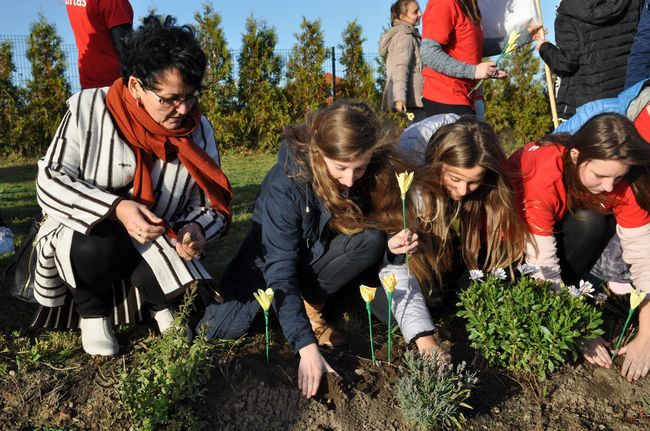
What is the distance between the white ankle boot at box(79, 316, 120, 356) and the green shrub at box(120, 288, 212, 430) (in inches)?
16.7

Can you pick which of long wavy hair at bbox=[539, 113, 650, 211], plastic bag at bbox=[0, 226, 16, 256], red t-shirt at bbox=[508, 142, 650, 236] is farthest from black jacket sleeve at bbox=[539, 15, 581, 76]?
plastic bag at bbox=[0, 226, 16, 256]

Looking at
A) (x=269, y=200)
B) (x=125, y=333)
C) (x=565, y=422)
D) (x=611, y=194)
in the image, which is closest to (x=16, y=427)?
(x=125, y=333)

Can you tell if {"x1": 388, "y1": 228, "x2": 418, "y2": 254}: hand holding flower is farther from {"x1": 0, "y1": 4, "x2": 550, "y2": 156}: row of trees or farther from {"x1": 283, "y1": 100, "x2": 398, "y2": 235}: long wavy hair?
{"x1": 0, "y1": 4, "x2": 550, "y2": 156}: row of trees

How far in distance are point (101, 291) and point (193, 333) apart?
1.69 ft

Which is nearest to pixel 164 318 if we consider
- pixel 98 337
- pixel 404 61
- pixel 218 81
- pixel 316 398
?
pixel 98 337

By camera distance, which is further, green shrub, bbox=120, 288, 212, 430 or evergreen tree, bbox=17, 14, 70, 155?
evergreen tree, bbox=17, 14, 70, 155

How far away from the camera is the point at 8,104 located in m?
10.4

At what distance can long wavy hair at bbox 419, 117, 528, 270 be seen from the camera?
2.52 m

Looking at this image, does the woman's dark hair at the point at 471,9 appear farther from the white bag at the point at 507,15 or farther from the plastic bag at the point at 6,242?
the plastic bag at the point at 6,242

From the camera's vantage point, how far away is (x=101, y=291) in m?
2.45

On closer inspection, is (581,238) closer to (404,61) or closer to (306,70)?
(404,61)

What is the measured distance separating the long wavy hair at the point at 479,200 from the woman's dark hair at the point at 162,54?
3.53 feet

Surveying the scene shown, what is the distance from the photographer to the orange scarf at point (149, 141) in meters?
2.39

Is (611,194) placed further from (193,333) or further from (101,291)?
(101,291)
